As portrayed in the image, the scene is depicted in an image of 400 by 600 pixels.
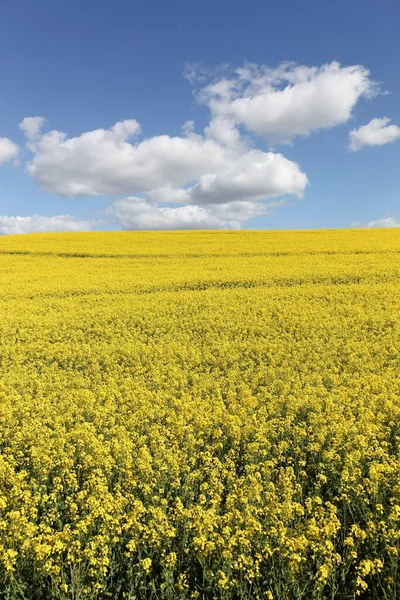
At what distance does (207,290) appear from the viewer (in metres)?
20.2

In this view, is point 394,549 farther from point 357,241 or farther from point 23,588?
point 357,241

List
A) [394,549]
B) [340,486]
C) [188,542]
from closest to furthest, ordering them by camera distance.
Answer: [394,549] < [188,542] < [340,486]

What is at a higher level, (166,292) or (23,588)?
(166,292)

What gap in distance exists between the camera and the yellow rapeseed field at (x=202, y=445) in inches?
163

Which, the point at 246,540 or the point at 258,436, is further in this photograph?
the point at 258,436

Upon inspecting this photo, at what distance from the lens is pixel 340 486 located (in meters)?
5.61

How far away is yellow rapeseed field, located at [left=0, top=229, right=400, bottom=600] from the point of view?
415cm

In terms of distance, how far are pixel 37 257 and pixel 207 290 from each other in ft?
63.7

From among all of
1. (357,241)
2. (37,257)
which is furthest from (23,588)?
(357,241)

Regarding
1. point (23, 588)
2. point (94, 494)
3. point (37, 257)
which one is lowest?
point (23, 588)

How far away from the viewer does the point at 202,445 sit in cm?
670

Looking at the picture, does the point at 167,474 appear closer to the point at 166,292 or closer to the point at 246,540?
the point at 246,540

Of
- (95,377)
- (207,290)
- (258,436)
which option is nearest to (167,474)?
(258,436)

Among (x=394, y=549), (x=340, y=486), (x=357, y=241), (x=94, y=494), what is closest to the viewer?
(x=394, y=549)
